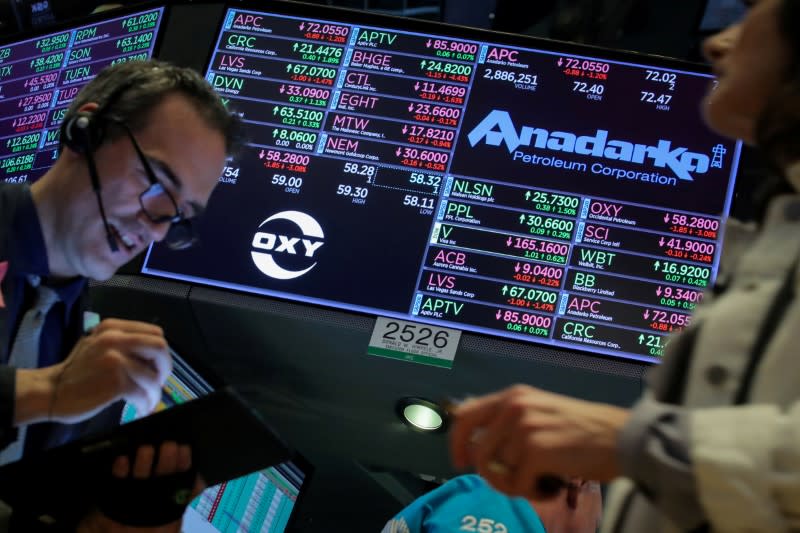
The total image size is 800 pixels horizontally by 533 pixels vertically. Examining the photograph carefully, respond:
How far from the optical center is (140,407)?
1.88 meters

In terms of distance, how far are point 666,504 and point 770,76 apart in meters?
0.56

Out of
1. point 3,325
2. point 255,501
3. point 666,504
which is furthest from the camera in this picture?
point 255,501

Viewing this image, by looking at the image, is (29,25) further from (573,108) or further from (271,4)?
(573,108)

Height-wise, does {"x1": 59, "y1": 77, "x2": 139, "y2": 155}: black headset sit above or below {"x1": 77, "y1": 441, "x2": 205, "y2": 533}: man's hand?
above

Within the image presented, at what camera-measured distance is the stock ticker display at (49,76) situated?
3553 millimetres

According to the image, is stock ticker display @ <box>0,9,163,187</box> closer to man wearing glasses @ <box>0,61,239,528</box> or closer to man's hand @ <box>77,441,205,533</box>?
man wearing glasses @ <box>0,61,239,528</box>

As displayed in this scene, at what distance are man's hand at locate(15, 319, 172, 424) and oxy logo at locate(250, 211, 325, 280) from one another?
1.26 metres

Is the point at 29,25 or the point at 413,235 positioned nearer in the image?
the point at 413,235

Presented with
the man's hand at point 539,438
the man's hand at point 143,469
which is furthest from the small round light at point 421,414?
the man's hand at point 539,438

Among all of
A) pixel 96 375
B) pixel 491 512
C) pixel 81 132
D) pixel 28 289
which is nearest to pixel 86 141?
pixel 81 132

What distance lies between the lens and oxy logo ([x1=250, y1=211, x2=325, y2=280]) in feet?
9.97

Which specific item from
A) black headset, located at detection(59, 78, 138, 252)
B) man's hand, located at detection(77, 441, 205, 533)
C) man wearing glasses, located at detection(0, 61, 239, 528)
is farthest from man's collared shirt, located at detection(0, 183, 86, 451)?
man's hand, located at detection(77, 441, 205, 533)

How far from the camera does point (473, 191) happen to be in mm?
3064

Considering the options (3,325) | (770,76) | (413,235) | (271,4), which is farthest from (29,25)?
(770,76)
